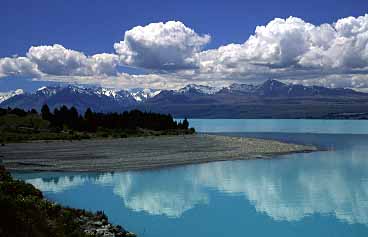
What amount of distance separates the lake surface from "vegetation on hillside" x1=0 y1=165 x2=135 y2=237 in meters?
3.18

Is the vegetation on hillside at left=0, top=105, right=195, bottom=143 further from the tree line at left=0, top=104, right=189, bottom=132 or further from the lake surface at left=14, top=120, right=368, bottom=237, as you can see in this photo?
the lake surface at left=14, top=120, right=368, bottom=237

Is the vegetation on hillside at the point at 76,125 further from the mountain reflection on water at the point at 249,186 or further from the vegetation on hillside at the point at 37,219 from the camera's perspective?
the vegetation on hillside at the point at 37,219

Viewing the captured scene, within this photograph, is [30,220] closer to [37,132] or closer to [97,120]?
[37,132]

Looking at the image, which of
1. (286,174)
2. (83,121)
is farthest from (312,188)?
(83,121)

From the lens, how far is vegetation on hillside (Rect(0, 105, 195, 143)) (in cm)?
12212

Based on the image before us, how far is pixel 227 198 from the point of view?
39375 mm

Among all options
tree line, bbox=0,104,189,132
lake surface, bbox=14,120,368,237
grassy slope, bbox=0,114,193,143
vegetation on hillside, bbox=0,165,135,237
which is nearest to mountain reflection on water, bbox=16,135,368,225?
lake surface, bbox=14,120,368,237

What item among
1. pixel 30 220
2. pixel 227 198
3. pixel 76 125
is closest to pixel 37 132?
pixel 76 125

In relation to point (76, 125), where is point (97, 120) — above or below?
above

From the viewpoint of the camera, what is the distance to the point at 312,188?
4466 centimetres

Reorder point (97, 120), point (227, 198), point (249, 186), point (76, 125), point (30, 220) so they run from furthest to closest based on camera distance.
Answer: point (97, 120) < point (76, 125) < point (249, 186) < point (227, 198) < point (30, 220)

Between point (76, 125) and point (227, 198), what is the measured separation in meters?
106

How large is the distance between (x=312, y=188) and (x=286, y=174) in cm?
1047

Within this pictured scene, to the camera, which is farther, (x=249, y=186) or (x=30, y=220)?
(x=249, y=186)
